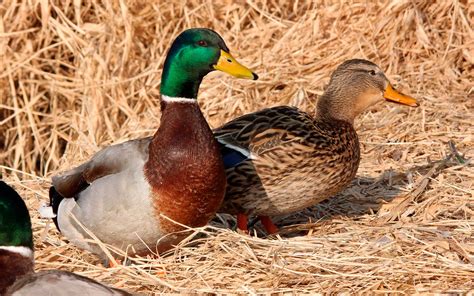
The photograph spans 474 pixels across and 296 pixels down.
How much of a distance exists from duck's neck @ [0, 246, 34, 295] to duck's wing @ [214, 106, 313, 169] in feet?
4.34

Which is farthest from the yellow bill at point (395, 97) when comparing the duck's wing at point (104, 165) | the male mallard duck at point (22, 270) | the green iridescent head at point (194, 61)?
the male mallard duck at point (22, 270)

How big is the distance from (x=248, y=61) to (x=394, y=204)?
2206 millimetres

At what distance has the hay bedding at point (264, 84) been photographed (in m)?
5.32

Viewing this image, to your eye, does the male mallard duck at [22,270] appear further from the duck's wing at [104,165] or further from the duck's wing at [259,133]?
the duck's wing at [259,133]

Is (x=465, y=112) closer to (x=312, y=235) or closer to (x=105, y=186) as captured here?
(x=312, y=235)

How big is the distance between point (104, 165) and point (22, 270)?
104 centimetres

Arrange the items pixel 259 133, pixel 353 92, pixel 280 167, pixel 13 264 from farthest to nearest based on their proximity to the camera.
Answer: pixel 353 92
pixel 259 133
pixel 280 167
pixel 13 264

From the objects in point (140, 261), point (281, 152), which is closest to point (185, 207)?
point (140, 261)

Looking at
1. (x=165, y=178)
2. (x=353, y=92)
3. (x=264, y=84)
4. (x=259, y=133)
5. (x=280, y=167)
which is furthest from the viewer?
(x=264, y=84)

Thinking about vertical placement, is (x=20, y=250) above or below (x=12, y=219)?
below

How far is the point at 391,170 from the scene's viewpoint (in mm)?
5621

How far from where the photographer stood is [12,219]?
12.4 ft

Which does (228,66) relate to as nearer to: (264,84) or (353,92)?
(353,92)

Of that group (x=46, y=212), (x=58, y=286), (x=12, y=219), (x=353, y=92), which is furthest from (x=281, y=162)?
(x=58, y=286)
